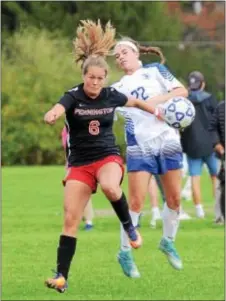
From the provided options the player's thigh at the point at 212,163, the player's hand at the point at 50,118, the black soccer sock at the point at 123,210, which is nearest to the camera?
the player's hand at the point at 50,118

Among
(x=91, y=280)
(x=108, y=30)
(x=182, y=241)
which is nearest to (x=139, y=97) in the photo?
(x=108, y=30)

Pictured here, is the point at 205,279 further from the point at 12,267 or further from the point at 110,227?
the point at 110,227

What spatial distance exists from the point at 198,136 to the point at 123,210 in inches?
335

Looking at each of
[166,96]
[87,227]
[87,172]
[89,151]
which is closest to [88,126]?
[89,151]

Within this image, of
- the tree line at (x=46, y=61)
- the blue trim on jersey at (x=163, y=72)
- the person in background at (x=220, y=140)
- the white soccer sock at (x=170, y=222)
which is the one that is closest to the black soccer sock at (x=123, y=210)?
the white soccer sock at (x=170, y=222)

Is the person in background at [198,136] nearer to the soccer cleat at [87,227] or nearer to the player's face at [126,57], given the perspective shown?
the soccer cleat at [87,227]

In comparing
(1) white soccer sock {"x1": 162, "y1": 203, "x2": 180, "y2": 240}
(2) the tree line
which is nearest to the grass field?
(1) white soccer sock {"x1": 162, "y1": 203, "x2": 180, "y2": 240}

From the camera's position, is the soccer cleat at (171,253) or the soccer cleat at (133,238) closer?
the soccer cleat at (133,238)

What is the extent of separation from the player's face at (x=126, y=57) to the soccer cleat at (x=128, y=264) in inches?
78.5

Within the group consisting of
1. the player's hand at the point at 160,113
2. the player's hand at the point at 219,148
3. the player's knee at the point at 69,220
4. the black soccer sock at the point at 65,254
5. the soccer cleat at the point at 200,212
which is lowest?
the soccer cleat at the point at 200,212

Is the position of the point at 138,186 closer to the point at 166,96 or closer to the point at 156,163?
the point at 156,163

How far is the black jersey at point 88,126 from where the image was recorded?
10789 mm

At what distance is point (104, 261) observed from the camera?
42.8 feet

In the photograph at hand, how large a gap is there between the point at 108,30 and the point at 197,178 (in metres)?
8.05
